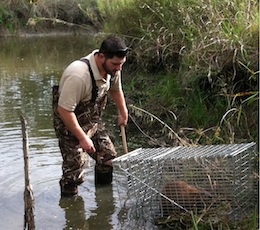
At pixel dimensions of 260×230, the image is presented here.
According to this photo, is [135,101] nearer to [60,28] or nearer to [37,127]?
[37,127]

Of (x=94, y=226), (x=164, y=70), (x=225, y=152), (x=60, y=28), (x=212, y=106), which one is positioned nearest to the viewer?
(x=225, y=152)

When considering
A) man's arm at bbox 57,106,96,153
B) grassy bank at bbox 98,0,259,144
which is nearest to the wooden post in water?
man's arm at bbox 57,106,96,153

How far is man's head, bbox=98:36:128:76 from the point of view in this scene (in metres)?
5.14

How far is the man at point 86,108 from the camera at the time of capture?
16.9 ft

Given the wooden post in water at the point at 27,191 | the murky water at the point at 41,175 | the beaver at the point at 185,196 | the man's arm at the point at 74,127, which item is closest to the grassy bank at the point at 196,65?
the beaver at the point at 185,196

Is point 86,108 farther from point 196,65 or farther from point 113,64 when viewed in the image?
point 196,65

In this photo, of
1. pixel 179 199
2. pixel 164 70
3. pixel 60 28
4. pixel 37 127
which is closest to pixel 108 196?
pixel 179 199

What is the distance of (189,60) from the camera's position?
7.61 meters

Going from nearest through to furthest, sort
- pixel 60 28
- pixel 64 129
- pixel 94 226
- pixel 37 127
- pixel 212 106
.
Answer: pixel 94 226
pixel 64 129
pixel 212 106
pixel 37 127
pixel 60 28

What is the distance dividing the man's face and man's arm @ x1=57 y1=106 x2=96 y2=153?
19.1 inches

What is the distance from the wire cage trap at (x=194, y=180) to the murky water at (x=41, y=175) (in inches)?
11.5

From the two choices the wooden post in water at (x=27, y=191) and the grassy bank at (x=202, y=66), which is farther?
the grassy bank at (x=202, y=66)

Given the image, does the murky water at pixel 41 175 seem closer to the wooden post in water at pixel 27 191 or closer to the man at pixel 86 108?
the man at pixel 86 108

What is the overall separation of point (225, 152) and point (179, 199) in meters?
0.51
